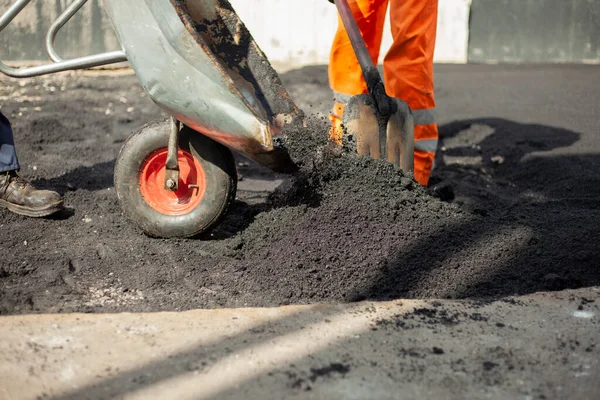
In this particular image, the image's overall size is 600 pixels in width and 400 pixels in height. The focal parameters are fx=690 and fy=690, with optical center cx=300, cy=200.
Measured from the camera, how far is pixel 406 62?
3.78 metres

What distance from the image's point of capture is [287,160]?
284 cm

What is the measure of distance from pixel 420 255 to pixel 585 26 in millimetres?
7450

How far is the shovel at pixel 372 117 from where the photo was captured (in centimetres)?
337

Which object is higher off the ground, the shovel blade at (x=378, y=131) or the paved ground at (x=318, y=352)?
the shovel blade at (x=378, y=131)

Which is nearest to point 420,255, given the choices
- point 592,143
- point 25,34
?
point 592,143

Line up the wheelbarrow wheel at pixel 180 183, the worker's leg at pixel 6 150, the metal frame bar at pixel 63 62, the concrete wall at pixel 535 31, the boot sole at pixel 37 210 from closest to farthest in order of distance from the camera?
the metal frame bar at pixel 63 62
the wheelbarrow wheel at pixel 180 183
the boot sole at pixel 37 210
the worker's leg at pixel 6 150
the concrete wall at pixel 535 31

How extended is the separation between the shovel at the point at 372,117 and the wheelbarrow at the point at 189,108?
323 millimetres

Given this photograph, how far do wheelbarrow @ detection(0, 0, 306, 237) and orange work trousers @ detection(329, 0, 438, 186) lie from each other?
25.9 inches

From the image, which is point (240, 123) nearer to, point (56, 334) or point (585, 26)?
point (56, 334)

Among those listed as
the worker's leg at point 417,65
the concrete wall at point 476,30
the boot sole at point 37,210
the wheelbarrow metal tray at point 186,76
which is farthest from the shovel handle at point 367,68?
the concrete wall at point 476,30

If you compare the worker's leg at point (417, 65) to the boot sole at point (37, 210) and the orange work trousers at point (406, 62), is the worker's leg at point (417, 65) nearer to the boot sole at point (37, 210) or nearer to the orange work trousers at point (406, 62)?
the orange work trousers at point (406, 62)

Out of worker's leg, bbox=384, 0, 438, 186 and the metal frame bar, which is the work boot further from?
worker's leg, bbox=384, 0, 438, 186

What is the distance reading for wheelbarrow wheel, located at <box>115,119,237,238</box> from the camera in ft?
9.50

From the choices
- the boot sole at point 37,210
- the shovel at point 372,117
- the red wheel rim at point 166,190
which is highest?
the shovel at point 372,117
